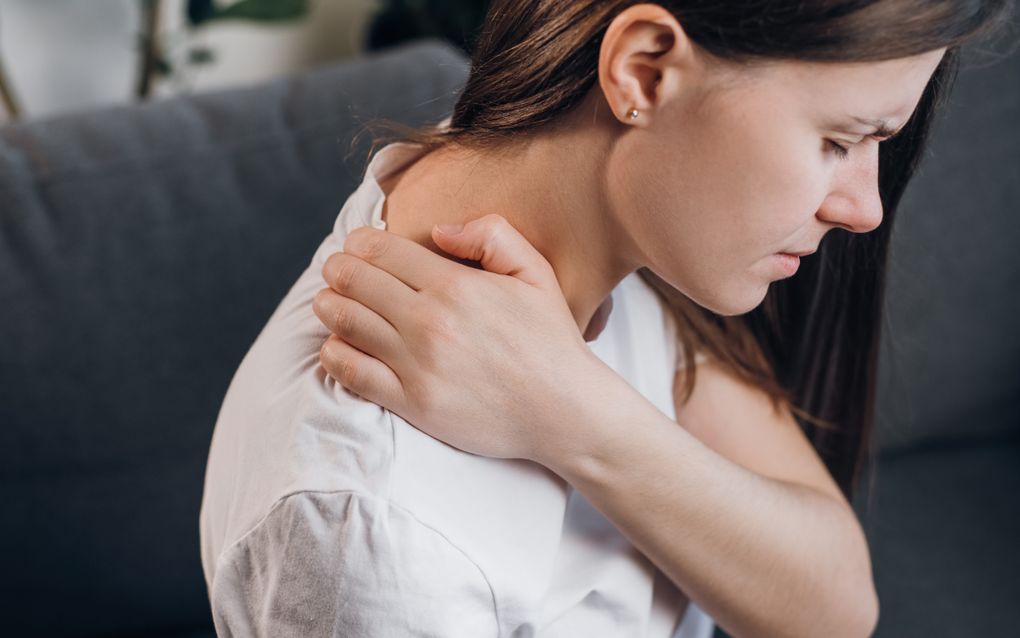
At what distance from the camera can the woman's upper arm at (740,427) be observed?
0.97 meters

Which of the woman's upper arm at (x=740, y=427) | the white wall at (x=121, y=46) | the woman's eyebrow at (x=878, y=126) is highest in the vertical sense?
the woman's eyebrow at (x=878, y=126)

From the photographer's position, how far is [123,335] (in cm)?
111

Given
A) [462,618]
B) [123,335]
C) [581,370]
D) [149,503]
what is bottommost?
[149,503]

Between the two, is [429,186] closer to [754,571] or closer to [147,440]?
[754,571]

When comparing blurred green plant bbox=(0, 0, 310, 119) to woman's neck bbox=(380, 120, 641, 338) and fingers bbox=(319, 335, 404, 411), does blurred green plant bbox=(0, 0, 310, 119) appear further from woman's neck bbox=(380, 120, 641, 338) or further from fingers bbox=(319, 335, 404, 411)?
fingers bbox=(319, 335, 404, 411)

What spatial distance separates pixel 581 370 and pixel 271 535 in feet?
0.78

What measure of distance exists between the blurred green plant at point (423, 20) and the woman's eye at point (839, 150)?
4.57ft

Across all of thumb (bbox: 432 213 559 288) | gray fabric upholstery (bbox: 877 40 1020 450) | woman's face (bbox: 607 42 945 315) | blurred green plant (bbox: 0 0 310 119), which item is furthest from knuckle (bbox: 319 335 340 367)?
blurred green plant (bbox: 0 0 310 119)

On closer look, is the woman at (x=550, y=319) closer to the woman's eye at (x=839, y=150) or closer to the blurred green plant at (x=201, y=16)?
the woman's eye at (x=839, y=150)

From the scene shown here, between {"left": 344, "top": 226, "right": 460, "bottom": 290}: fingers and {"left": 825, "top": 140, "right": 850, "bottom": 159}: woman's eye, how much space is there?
262mm

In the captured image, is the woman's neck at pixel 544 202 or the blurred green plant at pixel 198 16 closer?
the woman's neck at pixel 544 202

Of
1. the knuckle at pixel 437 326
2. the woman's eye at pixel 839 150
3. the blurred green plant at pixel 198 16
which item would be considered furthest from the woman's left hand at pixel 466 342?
the blurred green plant at pixel 198 16

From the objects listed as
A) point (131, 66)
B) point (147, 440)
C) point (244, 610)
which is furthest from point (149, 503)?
point (131, 66)

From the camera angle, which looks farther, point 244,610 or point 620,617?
point 620,617
